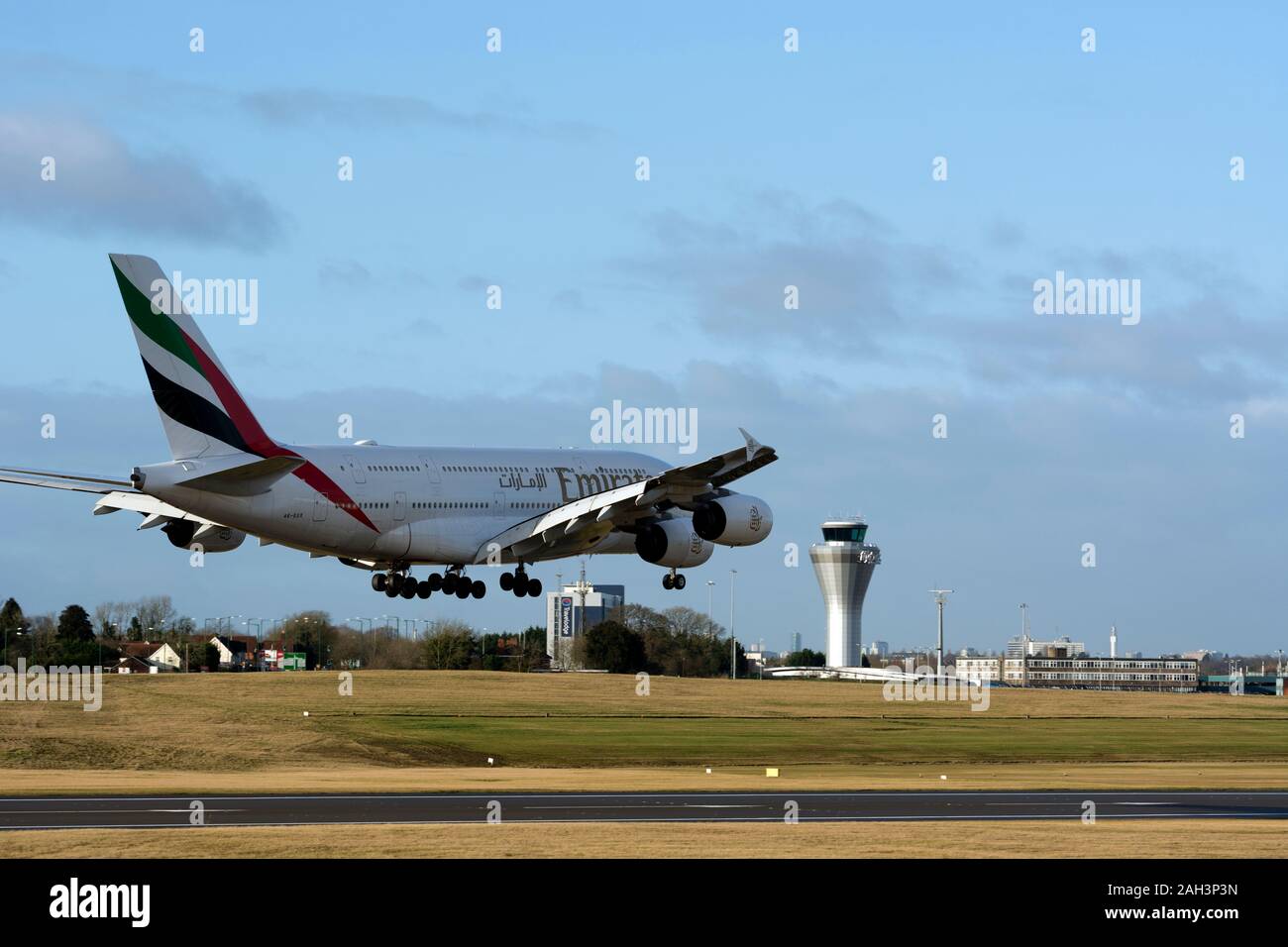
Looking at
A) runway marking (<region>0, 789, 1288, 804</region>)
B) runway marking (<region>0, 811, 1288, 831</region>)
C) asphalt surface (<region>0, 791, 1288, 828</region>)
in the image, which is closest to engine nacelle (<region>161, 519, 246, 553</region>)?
runway marking (<region>0, 789, 1288, 804</region>)

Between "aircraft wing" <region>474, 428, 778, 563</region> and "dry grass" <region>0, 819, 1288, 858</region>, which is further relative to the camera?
"aircraft wing" <region>474, 428, 778, 563</region>

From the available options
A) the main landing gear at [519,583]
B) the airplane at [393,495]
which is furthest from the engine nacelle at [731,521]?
the main landing gear at [519,583]

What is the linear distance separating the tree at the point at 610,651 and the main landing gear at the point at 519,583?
6639cm

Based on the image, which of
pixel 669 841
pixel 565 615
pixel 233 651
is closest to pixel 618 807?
pixel 669 841

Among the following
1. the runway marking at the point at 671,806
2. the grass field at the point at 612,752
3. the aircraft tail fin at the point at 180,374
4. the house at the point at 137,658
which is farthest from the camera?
the house at the point at 137,658

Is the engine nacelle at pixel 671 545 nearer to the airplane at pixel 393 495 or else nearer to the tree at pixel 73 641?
the airplane at pixel 393 495

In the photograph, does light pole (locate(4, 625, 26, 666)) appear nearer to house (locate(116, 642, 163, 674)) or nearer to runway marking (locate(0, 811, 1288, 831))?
house (locate(116, 642, 163, 674))

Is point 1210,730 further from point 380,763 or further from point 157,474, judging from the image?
point 157,474

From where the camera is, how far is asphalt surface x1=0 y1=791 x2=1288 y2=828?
42.0 metres

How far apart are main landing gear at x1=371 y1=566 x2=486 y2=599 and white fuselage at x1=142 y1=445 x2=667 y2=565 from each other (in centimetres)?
111

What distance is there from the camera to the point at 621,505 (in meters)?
63.8

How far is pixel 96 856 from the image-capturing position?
32.2 meters

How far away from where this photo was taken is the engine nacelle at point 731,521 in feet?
211
